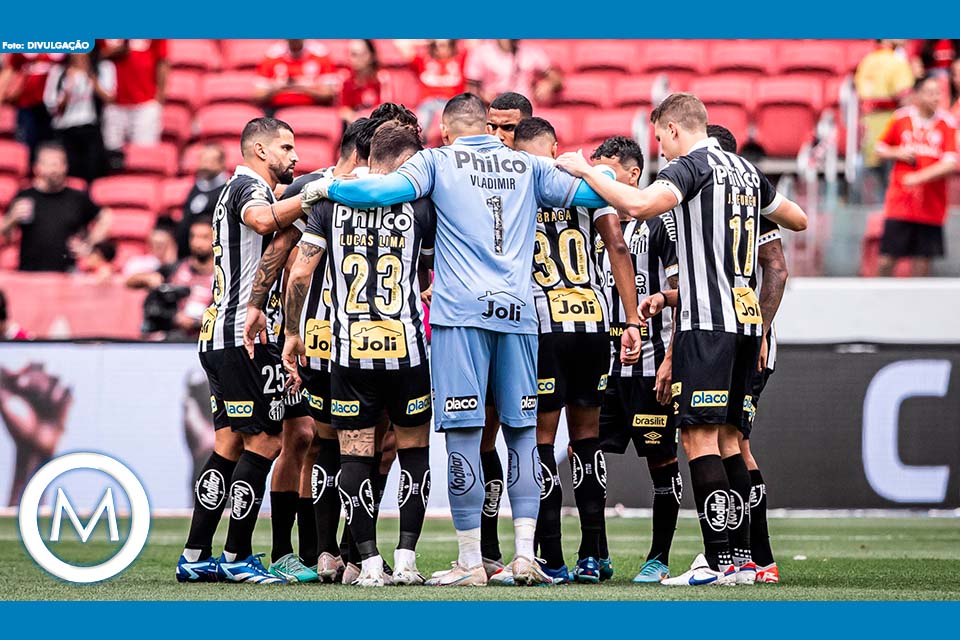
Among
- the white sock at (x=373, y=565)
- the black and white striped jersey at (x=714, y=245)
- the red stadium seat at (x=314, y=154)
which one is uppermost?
the red stadium seat at (x=314, y=154)

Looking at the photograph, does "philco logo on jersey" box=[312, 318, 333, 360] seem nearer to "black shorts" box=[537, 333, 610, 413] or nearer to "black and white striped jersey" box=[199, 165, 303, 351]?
"black and white striped jersey" box=[199, 165, 303, 351]

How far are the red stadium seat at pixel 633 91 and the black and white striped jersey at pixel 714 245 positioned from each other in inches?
333

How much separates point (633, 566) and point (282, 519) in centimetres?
205

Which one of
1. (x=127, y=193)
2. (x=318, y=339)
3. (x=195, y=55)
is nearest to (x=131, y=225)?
(x=127, y=193)

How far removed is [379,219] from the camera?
670 centimetres

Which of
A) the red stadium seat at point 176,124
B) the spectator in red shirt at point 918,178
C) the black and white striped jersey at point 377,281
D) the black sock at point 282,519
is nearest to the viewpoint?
the black and white striped jersey at point 377,281

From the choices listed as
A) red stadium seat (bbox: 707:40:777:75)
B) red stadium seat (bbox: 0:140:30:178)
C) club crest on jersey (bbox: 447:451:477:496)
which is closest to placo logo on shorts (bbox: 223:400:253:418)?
club crest on jersey (bbox: 447:451:477:496)

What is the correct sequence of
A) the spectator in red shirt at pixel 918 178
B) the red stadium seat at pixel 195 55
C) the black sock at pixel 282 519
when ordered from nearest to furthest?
1. the black sock at pixel 282 519
2. the spectator in red shirt at pixel 918 178
3. the red stadium seat at pixel 195 55

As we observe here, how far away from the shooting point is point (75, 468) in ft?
20.5

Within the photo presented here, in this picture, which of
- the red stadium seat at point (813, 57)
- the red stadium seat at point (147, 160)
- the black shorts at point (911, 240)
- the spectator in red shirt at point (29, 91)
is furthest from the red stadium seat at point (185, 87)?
the black shorts at point (911, 240)

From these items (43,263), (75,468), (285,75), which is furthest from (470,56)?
(75,468)

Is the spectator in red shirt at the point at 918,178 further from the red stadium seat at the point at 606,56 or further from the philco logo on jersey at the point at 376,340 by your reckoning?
the philco logo on jersey at the point at 376,340

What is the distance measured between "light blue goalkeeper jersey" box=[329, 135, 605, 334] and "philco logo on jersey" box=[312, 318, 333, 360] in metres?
0.66

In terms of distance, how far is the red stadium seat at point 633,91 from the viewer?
15406 mm
